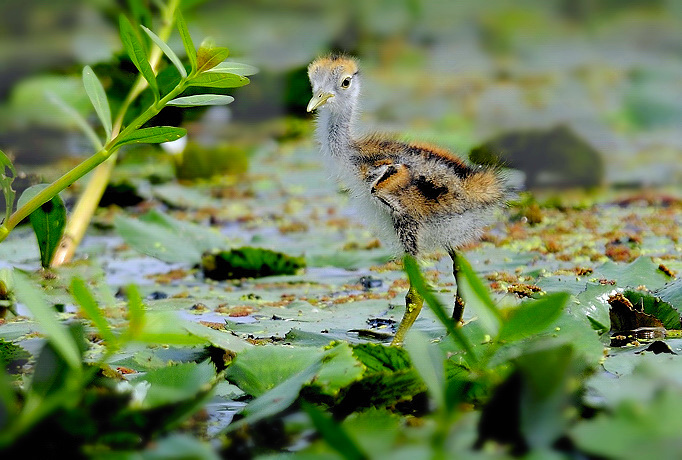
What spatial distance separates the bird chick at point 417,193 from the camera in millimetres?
2201

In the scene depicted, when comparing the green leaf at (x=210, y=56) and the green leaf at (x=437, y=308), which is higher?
the green leaf at (x=210, y=56)

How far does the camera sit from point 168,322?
1.13 meters

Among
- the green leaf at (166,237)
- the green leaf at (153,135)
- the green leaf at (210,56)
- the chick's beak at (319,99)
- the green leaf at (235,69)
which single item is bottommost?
the green leaf at (166,237)

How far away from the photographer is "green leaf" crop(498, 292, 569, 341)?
3.88 ft

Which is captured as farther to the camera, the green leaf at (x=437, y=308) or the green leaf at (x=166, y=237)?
the green leaf at (x=166, y=237)

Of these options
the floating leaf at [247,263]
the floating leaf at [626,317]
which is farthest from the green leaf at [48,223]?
the floating leaf at [626,317]

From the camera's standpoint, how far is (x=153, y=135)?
151cm

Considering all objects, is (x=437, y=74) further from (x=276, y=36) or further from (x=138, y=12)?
(x=138, y=12)

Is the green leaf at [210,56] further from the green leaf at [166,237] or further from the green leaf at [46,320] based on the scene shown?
the green leaf at [166,237]

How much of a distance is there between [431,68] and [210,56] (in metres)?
6.85

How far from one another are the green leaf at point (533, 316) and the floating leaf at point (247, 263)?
5.16 feet

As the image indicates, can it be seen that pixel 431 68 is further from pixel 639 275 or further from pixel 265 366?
pixel 265 366

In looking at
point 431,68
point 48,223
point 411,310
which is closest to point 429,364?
point 411,310

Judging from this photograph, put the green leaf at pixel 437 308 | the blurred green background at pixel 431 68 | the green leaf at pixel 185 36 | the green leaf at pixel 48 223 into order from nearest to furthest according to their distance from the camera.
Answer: the green leaf at pixel 437 308 < the green leaf at pixel 185 36 < the green leaf at pixel 48 223 < the blurred green background at pixel 431 68
